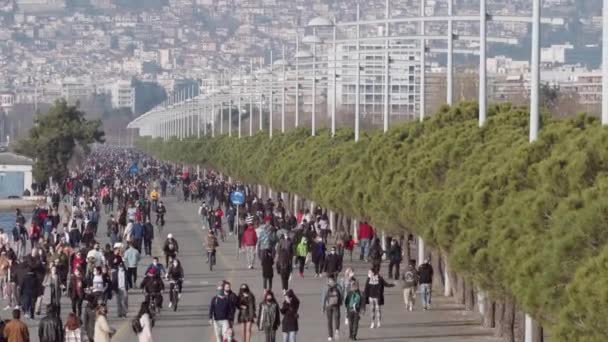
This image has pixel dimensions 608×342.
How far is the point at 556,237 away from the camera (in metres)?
25.3

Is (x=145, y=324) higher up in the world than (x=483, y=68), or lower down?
lower down

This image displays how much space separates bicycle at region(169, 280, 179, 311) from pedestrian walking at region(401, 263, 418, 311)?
4197 mm

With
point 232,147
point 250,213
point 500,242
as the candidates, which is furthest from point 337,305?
point 232,147

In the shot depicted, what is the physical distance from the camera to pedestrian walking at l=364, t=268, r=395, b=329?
37000mm

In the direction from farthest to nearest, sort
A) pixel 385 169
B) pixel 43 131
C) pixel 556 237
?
pixel 43 131 < pixel 385 169 < pixel 556 237

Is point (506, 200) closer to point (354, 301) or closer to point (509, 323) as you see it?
point (509, 323)

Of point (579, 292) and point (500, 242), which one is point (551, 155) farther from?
point (579, 292)

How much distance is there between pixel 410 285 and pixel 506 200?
33.5 feet

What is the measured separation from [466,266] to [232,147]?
70.5 metres

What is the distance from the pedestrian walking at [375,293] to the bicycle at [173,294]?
12.9 feet

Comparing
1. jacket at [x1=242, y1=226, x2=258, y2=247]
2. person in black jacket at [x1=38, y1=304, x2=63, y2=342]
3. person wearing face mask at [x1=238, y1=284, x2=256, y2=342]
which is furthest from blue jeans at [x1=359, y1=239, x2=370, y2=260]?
person in black jacket at [x1=38, y1=304, x2=63, y2=342]

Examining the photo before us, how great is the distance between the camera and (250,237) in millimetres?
50312

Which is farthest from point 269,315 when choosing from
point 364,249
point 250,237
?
point 364,249

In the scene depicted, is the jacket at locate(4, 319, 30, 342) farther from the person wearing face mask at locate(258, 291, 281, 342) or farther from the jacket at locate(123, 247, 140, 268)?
the jacket at locate(123, 247, 140, 268)
